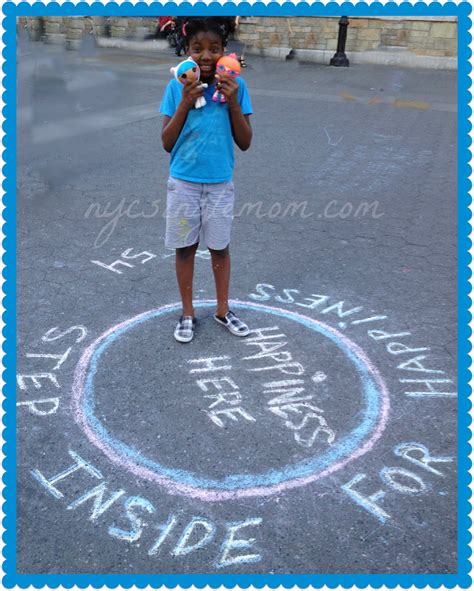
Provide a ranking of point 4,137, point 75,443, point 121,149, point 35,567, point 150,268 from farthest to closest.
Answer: point 121,149 → point 150,268 → point 4,137 → point 75,443 → point 35,567

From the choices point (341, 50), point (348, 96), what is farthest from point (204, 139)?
point (341, 50)

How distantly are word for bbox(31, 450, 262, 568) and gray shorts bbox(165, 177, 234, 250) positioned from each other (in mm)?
1461

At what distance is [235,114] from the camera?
10.0 ft

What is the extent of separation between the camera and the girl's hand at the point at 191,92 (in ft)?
9.48

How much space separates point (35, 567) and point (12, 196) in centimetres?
192

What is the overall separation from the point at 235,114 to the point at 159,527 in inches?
78.7

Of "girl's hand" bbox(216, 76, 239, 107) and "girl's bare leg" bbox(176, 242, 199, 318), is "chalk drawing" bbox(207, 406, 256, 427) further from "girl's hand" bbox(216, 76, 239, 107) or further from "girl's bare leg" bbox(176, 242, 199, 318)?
"girl's hand" bbox(216, 76, 239, 107)

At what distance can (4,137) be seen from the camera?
304 cm

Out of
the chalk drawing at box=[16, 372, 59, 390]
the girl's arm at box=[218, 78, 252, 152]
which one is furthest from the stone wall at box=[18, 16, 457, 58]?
the chalk drawing at box=[16, 372, 59, 390]

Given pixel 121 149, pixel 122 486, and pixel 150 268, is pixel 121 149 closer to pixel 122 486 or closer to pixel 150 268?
pixel 150 268

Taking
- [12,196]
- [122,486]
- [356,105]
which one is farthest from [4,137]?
[356,105]

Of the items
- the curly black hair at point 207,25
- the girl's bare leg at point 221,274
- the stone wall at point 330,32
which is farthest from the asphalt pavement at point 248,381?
the stone wall at point 330,32

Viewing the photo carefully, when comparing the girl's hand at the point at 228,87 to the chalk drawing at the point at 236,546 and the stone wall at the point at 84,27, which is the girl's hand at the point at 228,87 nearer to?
the chalk drawing at the point at 236,546

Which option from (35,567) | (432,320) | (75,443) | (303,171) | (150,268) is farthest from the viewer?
(303,171)
